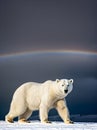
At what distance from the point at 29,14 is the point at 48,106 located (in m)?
0.65

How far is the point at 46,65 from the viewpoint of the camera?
1856mm

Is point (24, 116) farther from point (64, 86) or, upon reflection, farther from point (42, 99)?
point (64, 86)

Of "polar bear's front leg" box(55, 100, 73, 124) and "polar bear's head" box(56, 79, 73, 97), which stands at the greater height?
"polar bear's head" box(56, 79, 73, 97)

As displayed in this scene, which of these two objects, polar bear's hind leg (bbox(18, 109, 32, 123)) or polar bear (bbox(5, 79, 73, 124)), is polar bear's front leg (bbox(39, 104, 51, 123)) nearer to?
polar bear (bbox(5, 79, 73, 124))

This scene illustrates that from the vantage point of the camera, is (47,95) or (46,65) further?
(46,65)

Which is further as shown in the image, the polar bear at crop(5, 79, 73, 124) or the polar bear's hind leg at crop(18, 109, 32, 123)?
the polar bear's hind leg at crop(18, 109, 32, 123)

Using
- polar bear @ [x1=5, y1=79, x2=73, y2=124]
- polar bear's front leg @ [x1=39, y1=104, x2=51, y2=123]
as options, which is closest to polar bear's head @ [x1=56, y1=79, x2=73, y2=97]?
polar bear @ [x1=5, y1=79, x2=73, y2=124]

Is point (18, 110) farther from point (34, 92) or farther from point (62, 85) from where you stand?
point (62, 85)

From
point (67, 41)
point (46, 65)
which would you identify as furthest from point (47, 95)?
point (67, 41)

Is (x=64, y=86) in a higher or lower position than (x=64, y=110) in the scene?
higher

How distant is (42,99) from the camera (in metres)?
1.59

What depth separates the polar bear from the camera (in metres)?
1.54

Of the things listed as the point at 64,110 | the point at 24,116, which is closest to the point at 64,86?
the point at 64,110

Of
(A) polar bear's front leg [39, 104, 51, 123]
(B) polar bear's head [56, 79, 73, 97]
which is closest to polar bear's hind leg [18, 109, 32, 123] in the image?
(A) polar bear's front leg [39, 104, 51, 123]
